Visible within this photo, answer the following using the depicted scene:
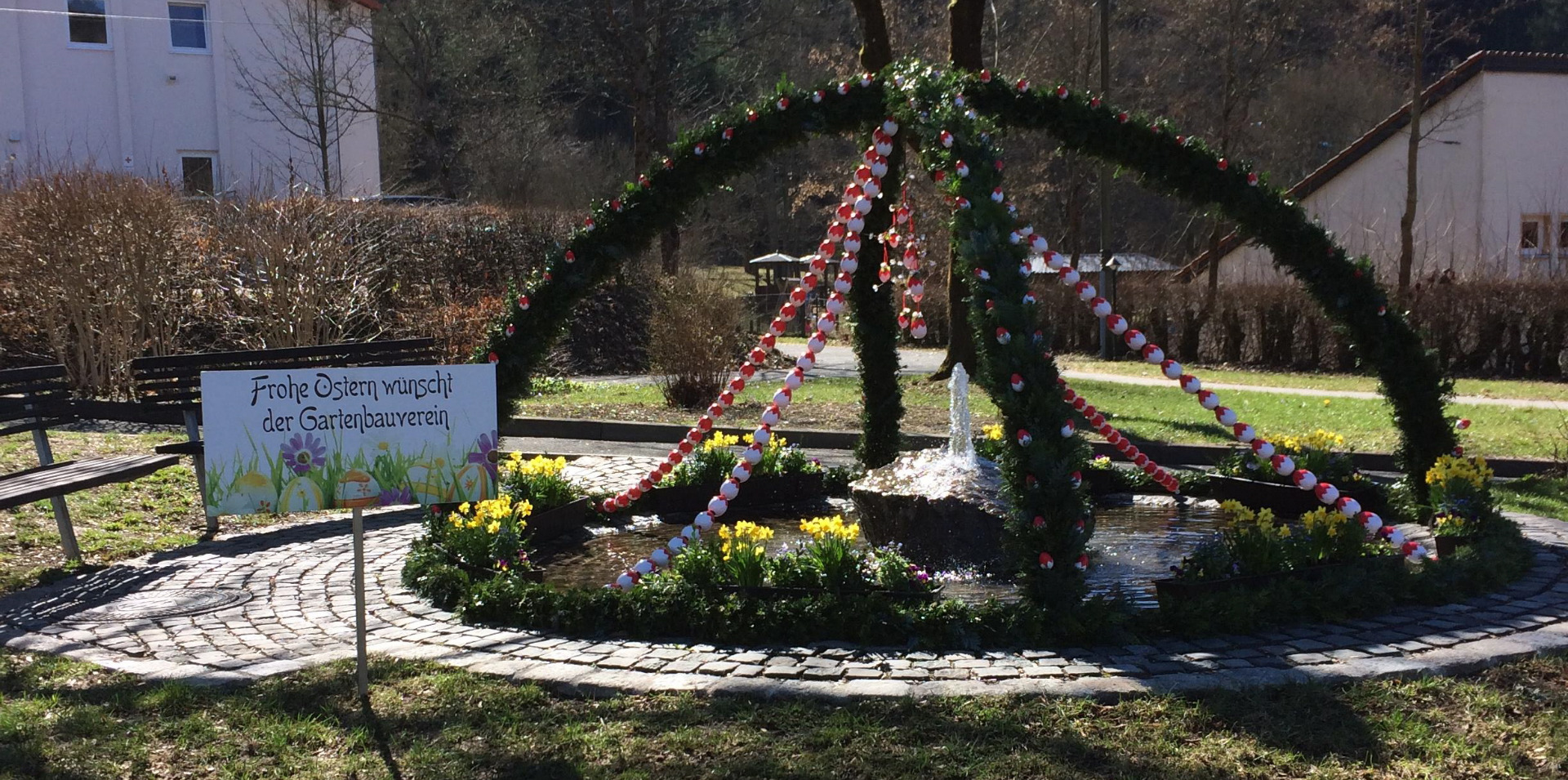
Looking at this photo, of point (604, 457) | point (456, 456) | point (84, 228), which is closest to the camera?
point (456, 456)

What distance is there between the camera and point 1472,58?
2466 centimetres

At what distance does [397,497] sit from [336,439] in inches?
13.0

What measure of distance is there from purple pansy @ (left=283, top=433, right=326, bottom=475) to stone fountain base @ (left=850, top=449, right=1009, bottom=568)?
11.7 feet

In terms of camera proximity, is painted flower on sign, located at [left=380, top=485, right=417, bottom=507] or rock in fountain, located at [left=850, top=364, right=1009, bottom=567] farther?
rock in fountain, located at [left=850, top=364, right=1009, bottom=567]

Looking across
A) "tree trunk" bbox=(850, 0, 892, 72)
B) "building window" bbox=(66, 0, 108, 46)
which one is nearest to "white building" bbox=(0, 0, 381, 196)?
"building window" bbox=(66, 0, 108, 46)

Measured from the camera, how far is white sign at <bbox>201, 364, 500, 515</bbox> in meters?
5.02

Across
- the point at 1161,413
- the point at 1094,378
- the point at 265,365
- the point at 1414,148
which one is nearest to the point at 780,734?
the point at 265,365

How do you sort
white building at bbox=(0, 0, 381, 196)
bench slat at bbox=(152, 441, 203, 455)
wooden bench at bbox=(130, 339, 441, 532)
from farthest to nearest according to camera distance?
white building at bbox=(0, 0, 381, 196) < wooden bench at bbox=(130, 339, 441, 532) < bench slat at bbox=(152, 441, 203, 455)

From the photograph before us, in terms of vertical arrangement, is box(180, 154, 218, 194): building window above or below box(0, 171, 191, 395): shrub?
above

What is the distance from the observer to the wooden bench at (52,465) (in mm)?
6945

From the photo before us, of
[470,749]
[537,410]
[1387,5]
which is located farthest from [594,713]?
[1387,5]

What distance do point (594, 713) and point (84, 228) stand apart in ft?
38.4

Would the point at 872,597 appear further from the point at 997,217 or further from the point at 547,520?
the point at 547,520

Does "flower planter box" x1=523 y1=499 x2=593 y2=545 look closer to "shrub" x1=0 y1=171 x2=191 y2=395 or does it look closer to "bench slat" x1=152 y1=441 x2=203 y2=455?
"bench slat" x1=152 y1=441 x2=203 y2=455
